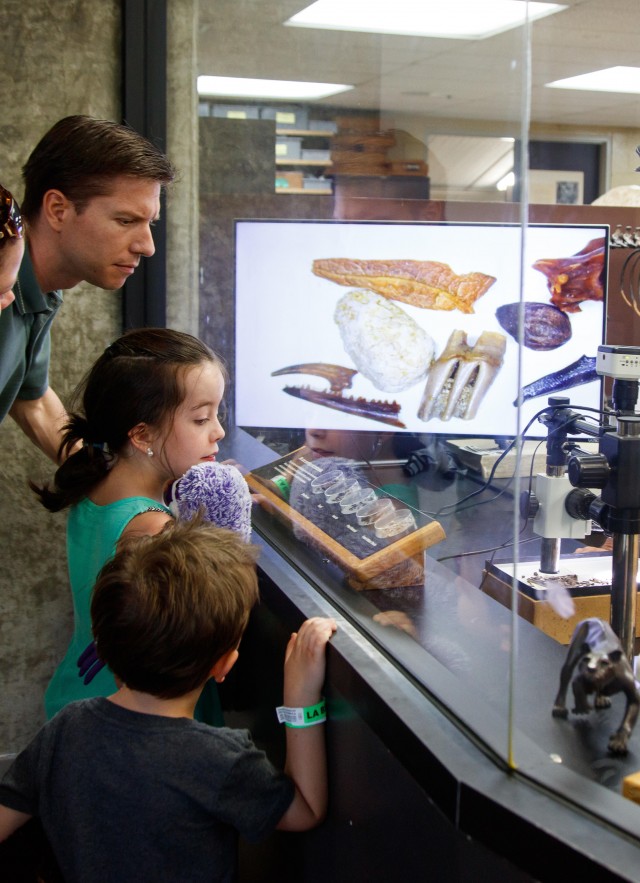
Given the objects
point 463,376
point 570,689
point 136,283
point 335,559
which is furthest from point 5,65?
point 570,689

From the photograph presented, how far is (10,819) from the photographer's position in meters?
1.24

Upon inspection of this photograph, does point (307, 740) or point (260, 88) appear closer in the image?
point (307, 740)

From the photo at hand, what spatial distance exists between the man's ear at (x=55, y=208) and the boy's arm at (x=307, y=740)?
38.5 inches

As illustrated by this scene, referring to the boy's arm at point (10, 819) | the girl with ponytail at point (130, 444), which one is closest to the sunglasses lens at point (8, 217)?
the girl with ponytail at point (130, 444)

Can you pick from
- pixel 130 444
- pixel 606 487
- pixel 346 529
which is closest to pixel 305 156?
pixel 130 444

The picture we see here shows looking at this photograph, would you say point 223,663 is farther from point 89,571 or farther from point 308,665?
point 89,571

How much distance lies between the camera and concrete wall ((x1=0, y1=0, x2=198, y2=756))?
8.21ft

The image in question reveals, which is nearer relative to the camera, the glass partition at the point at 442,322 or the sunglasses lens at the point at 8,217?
the glass partition at the point at 442,322

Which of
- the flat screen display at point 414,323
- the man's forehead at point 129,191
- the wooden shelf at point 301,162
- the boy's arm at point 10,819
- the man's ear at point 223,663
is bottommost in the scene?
the boy's arm at point 10,819

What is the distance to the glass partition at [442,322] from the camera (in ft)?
3.83

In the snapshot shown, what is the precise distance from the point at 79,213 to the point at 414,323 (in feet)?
2.44

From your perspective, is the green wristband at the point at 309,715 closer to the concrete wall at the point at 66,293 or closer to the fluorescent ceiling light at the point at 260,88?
the concrete wall at the point at 66,293

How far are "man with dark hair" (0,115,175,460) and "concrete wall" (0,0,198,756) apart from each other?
0.68 metres

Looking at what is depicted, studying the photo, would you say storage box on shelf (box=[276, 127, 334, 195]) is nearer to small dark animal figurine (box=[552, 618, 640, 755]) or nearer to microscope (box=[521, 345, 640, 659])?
microscope (box=[521, 345, 640, 659])
